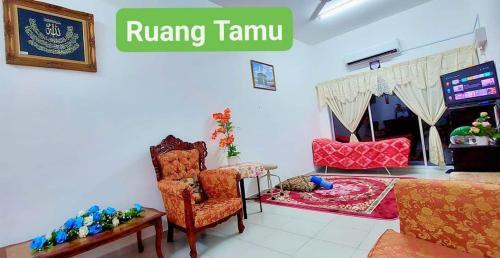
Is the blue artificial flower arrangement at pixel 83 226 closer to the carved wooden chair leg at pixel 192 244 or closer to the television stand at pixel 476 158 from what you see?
the carved wooden chair leg at pixel 192 244

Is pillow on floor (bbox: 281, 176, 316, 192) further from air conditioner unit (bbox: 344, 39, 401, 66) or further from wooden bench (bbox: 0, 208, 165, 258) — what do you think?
air conditioner unit (bbox: 344, 39, 401, 66)

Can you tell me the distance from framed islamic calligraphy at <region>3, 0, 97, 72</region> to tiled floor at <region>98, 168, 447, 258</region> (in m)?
1.84

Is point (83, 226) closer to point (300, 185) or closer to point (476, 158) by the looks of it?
point (300, 185)

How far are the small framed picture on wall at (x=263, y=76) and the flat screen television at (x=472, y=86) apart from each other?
2555 millimetres

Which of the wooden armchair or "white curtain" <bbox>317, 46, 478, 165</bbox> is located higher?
"white curtain" <bbox>317, 46, 478, 165</bbox>

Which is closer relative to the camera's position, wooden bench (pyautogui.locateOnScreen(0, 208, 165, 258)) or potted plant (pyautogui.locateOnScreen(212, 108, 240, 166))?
wooden bench (pyautogui.locateOnScreen(0, 208, 165, 258))

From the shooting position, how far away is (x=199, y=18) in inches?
119

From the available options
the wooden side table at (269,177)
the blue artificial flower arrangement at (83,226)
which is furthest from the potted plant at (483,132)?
the blue artificial flower arrangement at (83,226)

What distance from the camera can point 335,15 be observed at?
14.2 ft

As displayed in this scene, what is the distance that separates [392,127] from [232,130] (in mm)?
3389

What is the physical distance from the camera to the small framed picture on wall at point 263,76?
4081mm

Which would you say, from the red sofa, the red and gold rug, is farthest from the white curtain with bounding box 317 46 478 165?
the red and gold rug

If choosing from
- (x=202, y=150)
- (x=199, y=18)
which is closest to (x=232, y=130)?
(x=202, y=150)

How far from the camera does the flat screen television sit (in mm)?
2785
